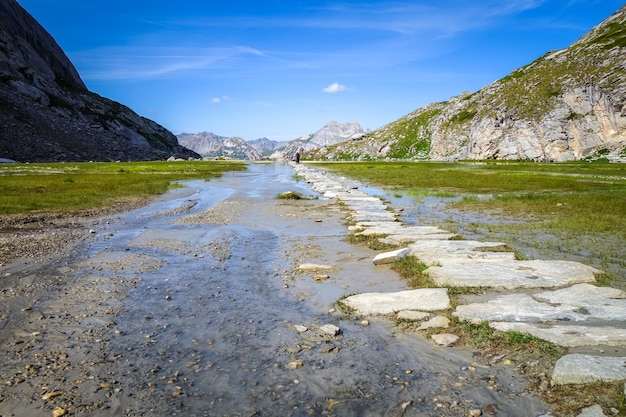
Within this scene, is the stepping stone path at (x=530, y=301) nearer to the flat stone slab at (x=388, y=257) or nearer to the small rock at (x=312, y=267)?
the flat stone slab at (x=388, y=257)

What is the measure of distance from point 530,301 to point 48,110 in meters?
152

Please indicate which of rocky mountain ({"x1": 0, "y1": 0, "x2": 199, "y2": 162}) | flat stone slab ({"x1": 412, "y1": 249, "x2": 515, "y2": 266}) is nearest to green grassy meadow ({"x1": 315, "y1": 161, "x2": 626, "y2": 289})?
flat stone slab ({"x1": 412, "y1": 249, "x2": 515, "y2": 266})

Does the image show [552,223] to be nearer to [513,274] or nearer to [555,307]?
[513,274]

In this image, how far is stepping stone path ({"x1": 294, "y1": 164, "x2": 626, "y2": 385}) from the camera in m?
5.53

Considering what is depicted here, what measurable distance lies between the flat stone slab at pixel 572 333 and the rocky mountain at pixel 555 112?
79.6m

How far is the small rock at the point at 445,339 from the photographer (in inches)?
233

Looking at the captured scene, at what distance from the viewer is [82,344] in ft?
19.4

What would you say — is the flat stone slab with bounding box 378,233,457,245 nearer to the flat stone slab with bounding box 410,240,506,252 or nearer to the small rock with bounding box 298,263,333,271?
the flat stone slab with bounding box 410,240,506,252

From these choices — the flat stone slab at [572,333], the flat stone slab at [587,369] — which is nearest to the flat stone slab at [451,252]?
the flat stone slab at [572,333]

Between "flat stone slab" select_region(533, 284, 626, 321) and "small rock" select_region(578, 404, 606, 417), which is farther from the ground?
"flat stone slab" select_region(533, 284, 626, 321)

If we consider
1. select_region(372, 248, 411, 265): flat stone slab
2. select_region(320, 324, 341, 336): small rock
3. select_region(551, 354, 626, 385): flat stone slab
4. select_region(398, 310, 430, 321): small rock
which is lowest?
select_region(320, 324, 341, 336): small rock

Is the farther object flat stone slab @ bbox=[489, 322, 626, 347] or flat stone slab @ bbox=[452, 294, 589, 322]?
flat stone slab @ bbox=[452, 294, 589, 322]

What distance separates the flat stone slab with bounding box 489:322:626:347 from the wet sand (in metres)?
0.97

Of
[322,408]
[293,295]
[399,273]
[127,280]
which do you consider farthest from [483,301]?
[127,280]
